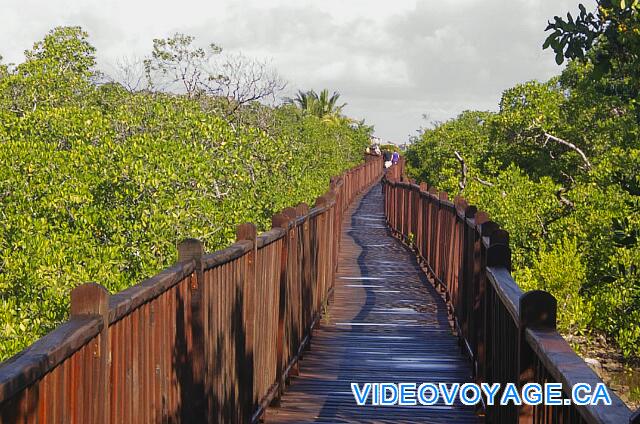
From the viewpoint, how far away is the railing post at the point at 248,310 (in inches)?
262

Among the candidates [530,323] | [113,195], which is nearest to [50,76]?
[113,195]

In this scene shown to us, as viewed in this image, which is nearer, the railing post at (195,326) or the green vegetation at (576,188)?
the railing post at (195,326)

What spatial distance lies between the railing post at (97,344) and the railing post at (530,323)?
1628 millimetres

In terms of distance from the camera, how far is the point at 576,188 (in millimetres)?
23734

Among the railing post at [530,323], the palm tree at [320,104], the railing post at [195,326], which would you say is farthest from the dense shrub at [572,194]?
the palm tree at [320,104]

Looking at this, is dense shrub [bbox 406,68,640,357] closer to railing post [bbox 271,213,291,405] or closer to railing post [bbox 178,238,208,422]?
railing post [bbox 271,213,291,405]

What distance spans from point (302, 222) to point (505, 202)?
1449 centimetres

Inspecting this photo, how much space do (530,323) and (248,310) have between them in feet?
10.1

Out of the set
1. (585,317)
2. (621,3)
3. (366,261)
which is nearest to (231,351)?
(621,3)

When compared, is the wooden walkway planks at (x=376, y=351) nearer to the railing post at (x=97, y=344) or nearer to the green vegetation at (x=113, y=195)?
the green vegetation at (x=113, y=195)

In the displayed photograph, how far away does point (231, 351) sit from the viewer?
6.21m

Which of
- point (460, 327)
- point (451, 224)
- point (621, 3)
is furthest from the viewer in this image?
point (451, 224)

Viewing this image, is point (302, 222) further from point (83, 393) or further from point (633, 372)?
point (633, 372)

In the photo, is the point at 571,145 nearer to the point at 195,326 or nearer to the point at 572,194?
the point at 572,194
